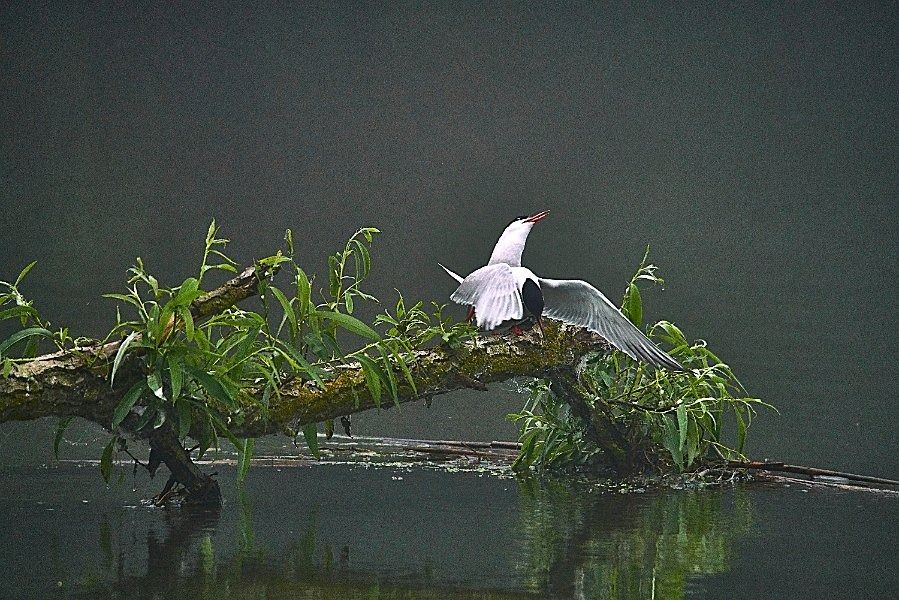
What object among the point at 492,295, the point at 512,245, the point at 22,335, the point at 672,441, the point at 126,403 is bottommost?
the point at 672,441

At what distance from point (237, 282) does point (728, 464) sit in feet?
4.80

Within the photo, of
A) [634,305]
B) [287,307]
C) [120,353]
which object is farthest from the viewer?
[634,305]

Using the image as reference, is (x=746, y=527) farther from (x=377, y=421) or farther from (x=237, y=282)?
(x=377, y=421)

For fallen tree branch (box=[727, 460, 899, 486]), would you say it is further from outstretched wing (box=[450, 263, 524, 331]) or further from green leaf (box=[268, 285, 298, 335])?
green leaf (box=[268, 285, 298, 335])

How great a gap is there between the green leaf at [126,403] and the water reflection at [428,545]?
21 centimetres

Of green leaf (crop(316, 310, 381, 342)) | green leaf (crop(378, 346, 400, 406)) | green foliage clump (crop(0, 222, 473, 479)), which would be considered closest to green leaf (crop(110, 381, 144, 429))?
green foliage clump (crop(0, 222, 473, 479))

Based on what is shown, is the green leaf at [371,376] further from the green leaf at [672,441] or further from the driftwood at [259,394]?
the green leaf at [672,441]

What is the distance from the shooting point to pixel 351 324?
2170 mm

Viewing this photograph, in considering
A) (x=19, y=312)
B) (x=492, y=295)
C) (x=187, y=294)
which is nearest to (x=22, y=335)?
(x=19, y=312)

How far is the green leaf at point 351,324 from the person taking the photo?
7.09 feet

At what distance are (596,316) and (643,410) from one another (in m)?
0.39

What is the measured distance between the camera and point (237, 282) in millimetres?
2191

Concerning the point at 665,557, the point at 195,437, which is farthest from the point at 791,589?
the point at 195,437

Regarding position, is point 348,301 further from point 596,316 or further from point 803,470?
point 803,470
